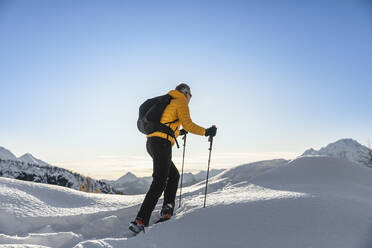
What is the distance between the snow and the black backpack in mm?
1429

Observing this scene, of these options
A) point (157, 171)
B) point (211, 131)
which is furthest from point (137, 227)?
point (211, 131)

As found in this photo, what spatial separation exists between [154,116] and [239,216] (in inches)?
81.2

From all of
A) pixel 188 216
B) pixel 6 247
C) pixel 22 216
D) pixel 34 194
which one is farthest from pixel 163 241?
pixel 34 194

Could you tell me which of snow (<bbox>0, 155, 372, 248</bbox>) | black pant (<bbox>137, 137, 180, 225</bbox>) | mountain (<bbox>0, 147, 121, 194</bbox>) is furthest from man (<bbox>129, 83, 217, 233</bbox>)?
mountain (<bbox>0, 147, 121, 194</bbox>)

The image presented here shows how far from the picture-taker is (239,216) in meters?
3.80

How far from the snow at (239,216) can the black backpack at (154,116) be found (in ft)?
4.69

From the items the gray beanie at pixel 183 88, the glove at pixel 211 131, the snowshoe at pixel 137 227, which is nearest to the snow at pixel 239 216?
the snowshoe at pixel 137 227

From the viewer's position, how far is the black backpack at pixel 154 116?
4.65 m

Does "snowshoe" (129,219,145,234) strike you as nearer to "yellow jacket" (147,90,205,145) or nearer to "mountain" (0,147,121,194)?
"yellow jacket" (147,90,205,145)

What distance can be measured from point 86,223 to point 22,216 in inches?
44.0

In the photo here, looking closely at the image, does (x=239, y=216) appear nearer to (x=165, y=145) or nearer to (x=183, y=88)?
(x=165, y=145)

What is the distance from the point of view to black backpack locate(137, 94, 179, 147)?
4648 millimetres

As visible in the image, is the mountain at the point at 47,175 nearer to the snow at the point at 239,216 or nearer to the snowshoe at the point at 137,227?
the snow at the point at 239,216

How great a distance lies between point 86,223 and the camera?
5.16 meters
